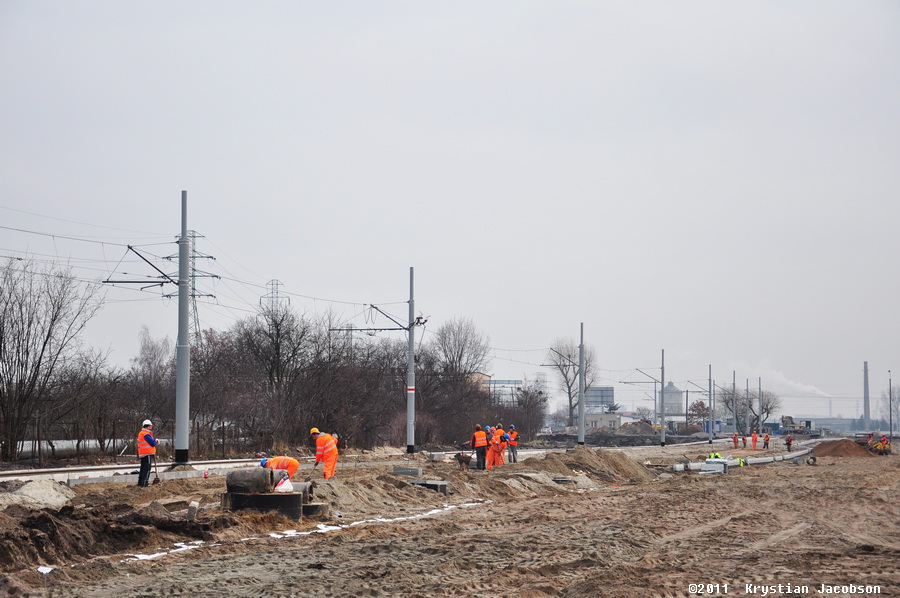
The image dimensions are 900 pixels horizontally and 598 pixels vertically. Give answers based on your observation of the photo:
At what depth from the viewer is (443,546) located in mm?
13766

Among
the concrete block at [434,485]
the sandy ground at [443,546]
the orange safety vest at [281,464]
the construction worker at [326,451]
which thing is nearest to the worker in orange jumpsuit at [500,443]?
the concrete block at [434,485]

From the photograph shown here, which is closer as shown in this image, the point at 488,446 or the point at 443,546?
the point at 443,546

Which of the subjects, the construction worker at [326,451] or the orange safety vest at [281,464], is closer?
the orange safety vest at [281,464]

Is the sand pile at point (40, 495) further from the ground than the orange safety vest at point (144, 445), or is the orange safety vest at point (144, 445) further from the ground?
the orange safety vest at point (144, 445)

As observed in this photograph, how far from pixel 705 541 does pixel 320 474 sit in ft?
46.4

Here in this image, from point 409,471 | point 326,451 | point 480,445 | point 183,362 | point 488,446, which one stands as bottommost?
point 409,471

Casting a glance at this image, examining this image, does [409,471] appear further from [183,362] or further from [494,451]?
[183,362]

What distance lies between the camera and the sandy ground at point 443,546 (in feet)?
35.1

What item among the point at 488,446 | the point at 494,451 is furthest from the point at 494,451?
the point at 488,446

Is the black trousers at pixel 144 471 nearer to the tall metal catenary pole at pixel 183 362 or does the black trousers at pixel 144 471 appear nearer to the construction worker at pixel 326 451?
the construction worker at pixel 326 451

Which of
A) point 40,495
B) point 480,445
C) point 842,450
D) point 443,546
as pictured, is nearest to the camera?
point 443,546

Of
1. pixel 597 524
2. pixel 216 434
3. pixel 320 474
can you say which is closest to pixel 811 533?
pixel 597 524

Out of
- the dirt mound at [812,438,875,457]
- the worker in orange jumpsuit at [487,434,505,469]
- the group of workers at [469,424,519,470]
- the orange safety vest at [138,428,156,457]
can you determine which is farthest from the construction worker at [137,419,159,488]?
the dirt mound at [812,438,875,457]

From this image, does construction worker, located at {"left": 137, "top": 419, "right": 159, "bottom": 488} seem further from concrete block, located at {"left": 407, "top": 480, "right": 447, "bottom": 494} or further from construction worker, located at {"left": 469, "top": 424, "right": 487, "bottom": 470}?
construction worker, located at {"left": 469, "top": 424, "right": 487, "bottom": 470}
